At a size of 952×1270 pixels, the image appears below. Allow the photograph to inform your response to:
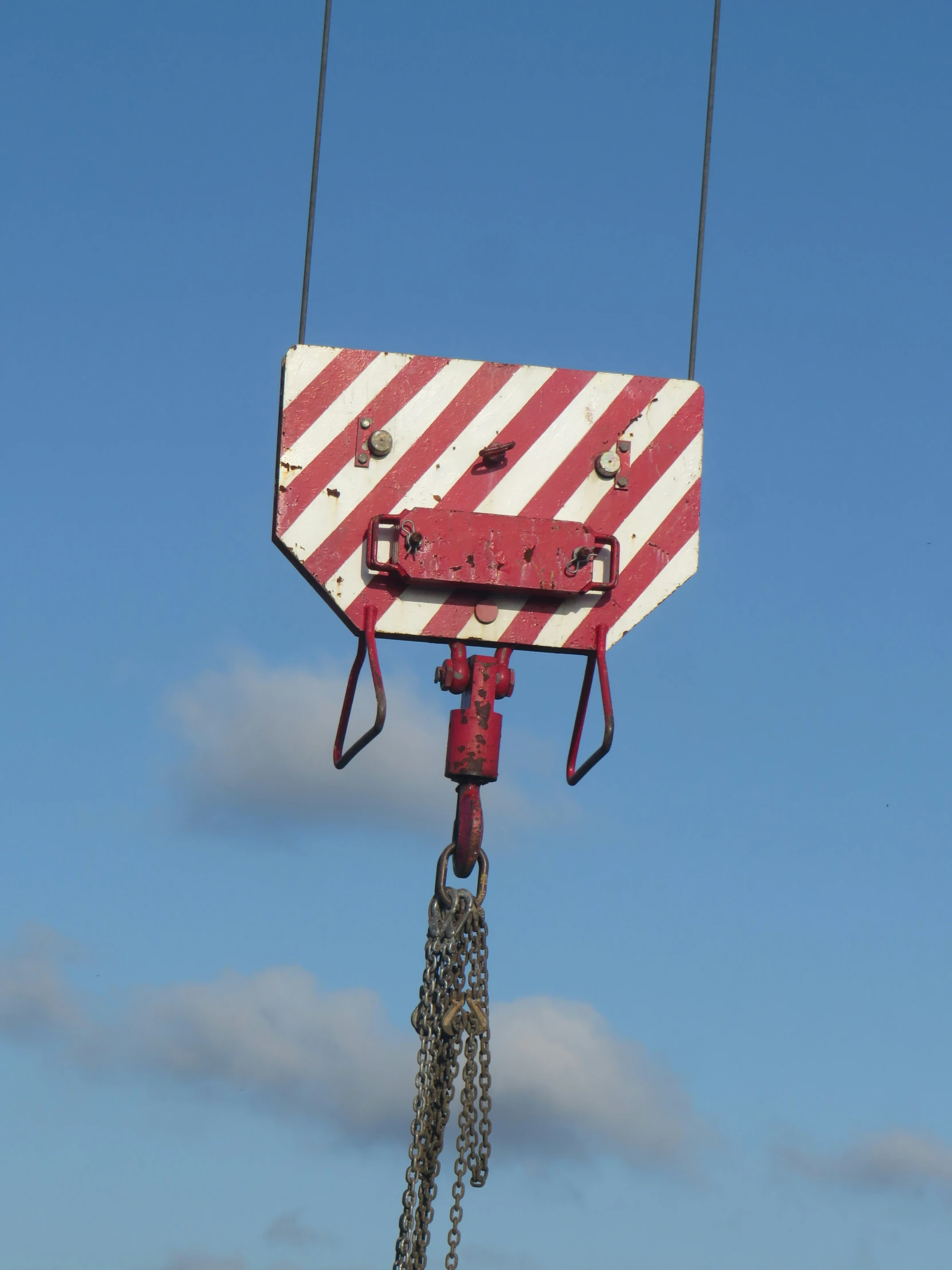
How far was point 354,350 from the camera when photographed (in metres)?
6.24

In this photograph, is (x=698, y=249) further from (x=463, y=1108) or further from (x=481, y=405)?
(x=463, y=1108)

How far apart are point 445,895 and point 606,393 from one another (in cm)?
169

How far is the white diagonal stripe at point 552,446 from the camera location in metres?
6.18

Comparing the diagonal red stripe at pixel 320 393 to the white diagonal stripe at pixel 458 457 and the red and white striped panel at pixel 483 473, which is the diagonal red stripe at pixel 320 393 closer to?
the red and white striped panel at pixel 483 473

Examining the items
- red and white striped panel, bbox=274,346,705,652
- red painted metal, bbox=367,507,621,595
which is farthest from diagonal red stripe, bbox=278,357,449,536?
red painted metal, bbox=367,507,621,595

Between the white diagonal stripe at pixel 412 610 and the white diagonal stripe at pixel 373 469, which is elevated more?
the white diagonal stripe at pixel 373 469

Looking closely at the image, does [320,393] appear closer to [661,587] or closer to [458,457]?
[458,457]

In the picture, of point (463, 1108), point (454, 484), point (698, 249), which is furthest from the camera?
point (698, 249)

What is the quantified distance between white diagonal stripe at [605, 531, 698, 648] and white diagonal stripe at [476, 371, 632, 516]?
47 centimetres

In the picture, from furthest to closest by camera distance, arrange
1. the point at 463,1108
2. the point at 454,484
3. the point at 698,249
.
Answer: the point at 698,249 → the point at 454,484 → the point at 463,1108

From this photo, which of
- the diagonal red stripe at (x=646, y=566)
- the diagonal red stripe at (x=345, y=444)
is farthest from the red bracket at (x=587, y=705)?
the diagonal red stripe at (x=345, y=444)

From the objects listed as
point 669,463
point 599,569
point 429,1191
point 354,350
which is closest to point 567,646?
point 599,569

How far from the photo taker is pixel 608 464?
247 inches

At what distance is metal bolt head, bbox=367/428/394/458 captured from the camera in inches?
241
